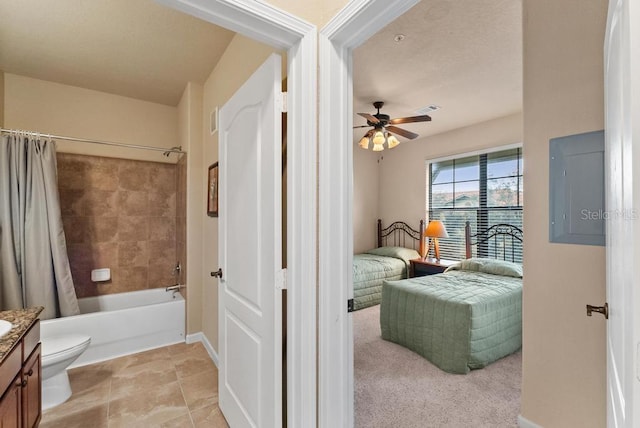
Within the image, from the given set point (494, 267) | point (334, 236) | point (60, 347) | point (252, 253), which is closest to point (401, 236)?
point (494, 267)

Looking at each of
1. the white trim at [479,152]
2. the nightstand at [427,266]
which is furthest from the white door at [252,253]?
the white trim at [479,152]

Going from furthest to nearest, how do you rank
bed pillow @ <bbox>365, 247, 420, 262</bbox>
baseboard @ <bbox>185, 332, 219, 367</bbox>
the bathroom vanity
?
1. bed pillow @ <bbox>365, 247, 420, 262</bbox>
2. baseboard @ <bbox>185, 332, 219, 367</bbox>
3. the bathroom vanity

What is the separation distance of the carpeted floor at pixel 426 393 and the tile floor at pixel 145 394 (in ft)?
3.36

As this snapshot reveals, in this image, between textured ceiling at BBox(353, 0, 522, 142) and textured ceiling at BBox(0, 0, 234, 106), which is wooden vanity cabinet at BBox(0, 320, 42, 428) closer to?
textured ceiling at BBox(0, 0, 234, 106)

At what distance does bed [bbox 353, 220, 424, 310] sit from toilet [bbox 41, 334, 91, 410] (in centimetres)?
240

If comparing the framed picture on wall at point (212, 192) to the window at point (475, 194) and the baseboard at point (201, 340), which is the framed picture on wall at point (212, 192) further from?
the window at point (475, 194)

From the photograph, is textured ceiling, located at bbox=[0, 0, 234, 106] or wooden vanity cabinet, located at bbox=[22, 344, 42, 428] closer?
wooden vanity cabinet, located at bbox=[22, 344, 42, 428]

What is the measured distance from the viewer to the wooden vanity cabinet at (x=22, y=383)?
110cm

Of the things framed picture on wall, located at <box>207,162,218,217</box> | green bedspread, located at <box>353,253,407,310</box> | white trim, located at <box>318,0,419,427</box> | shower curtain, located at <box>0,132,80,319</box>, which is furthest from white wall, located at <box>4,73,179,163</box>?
white trim, located at <box>318,0,419,427</box>

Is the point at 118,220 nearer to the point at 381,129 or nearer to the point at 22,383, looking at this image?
the point at 22,383

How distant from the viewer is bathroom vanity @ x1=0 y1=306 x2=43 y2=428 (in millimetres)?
1099

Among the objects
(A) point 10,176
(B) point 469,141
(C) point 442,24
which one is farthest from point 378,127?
A: (A) point 10,176

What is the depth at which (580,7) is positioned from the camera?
1.45 metres

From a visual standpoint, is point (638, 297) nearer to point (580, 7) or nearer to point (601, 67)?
point (601, 67)
